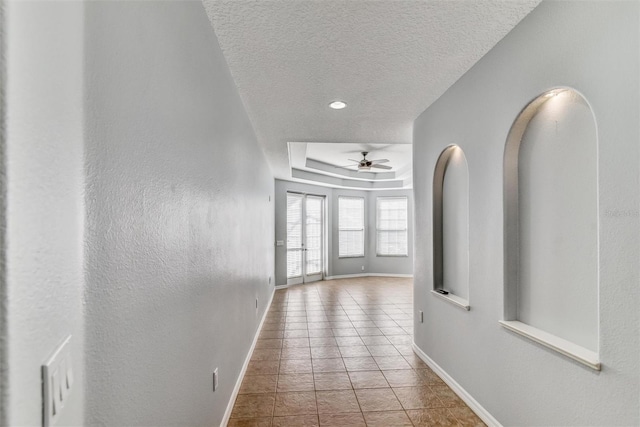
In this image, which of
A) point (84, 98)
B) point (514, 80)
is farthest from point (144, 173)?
point (514, 80)

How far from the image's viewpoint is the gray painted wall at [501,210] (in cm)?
128

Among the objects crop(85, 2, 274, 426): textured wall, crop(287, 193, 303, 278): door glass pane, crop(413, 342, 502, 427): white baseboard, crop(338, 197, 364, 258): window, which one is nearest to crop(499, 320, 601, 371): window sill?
crop(413, 342, 502, 427): white baseboard

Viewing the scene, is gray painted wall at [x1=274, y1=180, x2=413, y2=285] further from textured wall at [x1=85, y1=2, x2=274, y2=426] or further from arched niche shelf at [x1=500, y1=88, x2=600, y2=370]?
arched niche shelf at [x1=500, y1=88, x2=600, y2=370]

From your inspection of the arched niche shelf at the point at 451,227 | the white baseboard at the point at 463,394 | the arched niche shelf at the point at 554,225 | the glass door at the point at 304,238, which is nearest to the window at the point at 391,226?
the glass door at the point at 304,238

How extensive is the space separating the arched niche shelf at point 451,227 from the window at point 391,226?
585 cm

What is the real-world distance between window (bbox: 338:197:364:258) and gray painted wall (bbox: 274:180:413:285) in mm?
130

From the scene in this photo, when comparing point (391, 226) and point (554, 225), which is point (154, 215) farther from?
point (391, 226)

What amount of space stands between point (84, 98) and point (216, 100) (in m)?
1.30

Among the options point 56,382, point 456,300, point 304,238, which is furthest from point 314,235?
point 56,382

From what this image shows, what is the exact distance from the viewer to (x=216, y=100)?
6.37 ft

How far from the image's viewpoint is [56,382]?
60cm

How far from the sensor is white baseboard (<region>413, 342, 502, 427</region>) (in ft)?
7.15

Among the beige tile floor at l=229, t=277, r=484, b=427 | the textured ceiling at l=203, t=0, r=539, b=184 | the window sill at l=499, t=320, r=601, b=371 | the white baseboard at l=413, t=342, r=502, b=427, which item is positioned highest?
the textured ceiling at l=203, t=0, r=539, b=184

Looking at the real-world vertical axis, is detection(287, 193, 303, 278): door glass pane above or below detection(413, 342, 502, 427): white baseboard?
above
